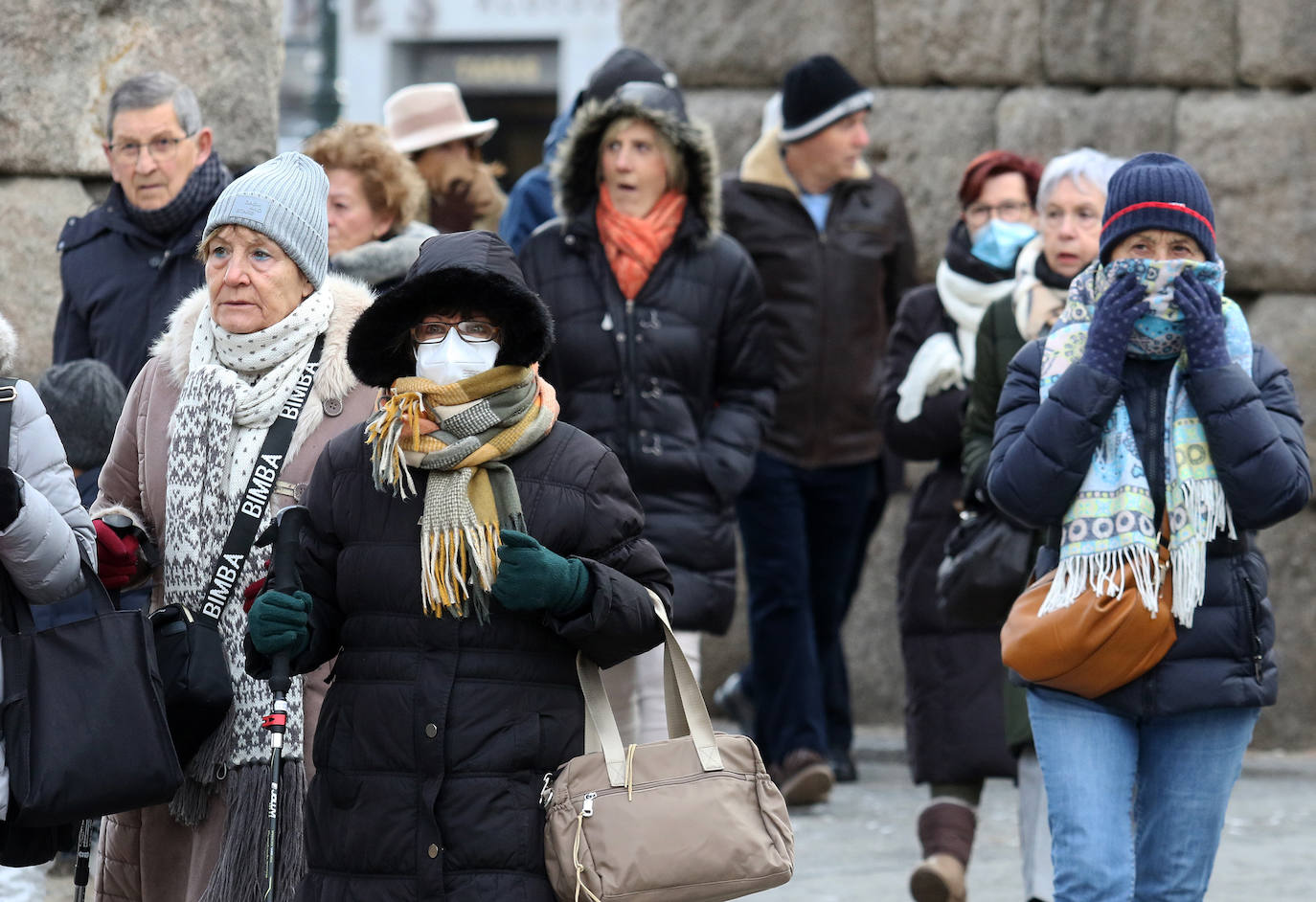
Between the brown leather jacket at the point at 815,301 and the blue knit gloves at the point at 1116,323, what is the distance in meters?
2.88

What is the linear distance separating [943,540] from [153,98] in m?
2.40

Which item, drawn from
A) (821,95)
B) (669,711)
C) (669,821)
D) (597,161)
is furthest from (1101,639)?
(821,95)

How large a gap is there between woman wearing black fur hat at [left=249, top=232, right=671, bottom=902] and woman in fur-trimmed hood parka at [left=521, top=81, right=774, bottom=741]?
7.50 ft

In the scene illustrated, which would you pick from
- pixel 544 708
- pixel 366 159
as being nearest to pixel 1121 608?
pixel 544 708

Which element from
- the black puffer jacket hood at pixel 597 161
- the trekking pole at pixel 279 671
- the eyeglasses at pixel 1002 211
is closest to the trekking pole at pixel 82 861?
the trekking pole at pixel 279 671

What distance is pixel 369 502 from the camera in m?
3.80

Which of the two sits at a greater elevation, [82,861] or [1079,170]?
[1079,170]

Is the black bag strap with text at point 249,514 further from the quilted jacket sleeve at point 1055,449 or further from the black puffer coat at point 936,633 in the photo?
the black puffer coat at point 936,633

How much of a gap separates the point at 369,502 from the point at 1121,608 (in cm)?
148

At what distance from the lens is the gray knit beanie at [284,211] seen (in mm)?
4383

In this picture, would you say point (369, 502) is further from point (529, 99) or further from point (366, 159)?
point (529, 99)

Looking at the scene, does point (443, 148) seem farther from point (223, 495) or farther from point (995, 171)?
point (223, 495)

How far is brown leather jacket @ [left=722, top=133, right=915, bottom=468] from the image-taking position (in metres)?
7.27

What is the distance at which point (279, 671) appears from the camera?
3.76 meters
